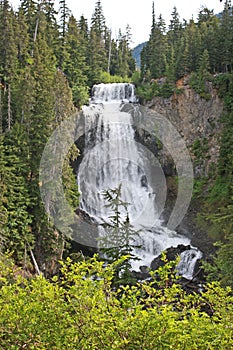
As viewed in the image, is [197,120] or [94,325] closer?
[94,325]

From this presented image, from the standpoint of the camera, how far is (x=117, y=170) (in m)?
27.6

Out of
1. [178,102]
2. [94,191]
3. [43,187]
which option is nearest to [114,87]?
[178,102]

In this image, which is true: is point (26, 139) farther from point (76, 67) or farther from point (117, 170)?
point (76, 67)

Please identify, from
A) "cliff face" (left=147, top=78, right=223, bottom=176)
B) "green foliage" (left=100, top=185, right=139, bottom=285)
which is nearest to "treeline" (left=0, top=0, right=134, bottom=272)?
"green foliage" (left=100, top=185, right=139, bottom=285)

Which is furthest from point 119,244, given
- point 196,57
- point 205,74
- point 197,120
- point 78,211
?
point 196,57

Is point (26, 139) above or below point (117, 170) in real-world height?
above

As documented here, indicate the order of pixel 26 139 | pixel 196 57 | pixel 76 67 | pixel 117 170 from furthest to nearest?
pixel 76 67 → pixel 196 57 → pixel 117 170 → pixel 26 139

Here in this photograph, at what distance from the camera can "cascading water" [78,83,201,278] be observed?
82.6ft

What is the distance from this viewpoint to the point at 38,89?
2088cm

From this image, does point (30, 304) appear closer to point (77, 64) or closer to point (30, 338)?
point (30, 338)

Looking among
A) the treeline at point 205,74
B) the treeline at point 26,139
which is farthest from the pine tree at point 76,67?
the treeline at point 205,74

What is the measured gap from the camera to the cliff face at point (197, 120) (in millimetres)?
26484

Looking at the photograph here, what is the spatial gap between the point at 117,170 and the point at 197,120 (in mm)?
7031

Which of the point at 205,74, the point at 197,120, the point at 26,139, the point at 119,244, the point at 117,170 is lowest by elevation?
the point at 119,244
